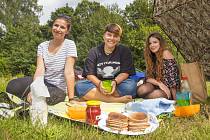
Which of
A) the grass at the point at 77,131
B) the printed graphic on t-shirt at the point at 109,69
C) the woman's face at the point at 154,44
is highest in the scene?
the woman's face at the point at 154,44

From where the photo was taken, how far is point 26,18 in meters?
36.8

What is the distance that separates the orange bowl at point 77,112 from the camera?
4.16 metres

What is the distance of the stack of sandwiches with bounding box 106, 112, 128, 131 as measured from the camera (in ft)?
12.0

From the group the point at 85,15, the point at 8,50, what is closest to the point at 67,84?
the point at 8,50

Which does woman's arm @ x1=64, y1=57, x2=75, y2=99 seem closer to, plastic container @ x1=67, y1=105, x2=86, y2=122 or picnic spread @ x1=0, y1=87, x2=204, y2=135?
picnic spread @ x1=0, y1=87, x2=204, y2=135

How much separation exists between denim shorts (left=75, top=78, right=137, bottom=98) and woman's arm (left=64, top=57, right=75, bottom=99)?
577 mm

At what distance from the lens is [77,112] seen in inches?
165

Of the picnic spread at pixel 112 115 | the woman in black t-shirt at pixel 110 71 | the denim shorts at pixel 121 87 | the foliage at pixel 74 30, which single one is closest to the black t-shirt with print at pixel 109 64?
the woman in black t-shirt at pixel 110 71

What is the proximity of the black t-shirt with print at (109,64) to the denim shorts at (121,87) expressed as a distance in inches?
4.9

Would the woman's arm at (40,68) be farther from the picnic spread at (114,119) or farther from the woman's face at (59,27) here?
the picnic spread at (114,119)

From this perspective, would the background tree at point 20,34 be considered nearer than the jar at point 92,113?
No

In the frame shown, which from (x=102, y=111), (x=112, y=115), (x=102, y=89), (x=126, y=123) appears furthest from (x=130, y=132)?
(x=102, y=89)

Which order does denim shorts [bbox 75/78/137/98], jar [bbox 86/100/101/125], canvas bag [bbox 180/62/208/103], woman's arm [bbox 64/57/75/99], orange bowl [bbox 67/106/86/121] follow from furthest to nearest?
1. denim shorts [bbox 75/78/137/98]
2. canvas bag [bbox 180/62/208/103]
3. woman's arm [bbox 64/57/75/99]
4. orange bowl [bbox 67/106/86/121]
5. jar [bbox 86/100/101/125]

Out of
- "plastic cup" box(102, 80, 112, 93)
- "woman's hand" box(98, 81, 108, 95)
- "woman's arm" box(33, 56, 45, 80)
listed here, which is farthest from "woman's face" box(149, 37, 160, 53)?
"woman's arm" box(33, 56, 45, 80)
